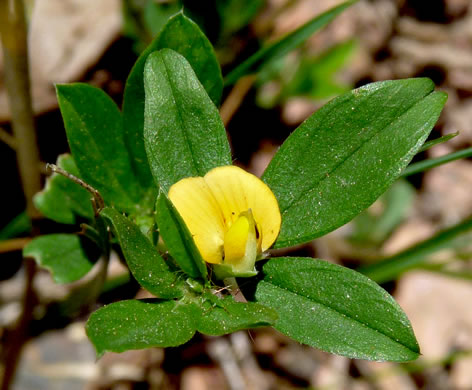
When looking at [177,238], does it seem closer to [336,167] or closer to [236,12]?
[336,167]

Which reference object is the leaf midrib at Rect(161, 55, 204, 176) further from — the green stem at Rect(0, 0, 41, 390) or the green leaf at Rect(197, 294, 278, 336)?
the green stem at Rect(0, 0, 41, 390)

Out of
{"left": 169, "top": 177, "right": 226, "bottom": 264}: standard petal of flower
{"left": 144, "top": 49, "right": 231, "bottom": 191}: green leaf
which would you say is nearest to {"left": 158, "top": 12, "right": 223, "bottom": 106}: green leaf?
{"left": 144, "top": 49, "right": 231, "bottom": 191}: green leaf

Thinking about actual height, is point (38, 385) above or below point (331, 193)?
below

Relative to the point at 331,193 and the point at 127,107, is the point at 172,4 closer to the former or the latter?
the point at 127,107

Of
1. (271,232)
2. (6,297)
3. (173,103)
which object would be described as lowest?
(6,297)

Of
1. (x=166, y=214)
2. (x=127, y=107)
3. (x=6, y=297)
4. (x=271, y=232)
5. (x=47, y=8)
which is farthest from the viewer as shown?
(x=47, y=8)

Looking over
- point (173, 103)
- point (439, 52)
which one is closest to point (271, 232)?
point (173, 103)

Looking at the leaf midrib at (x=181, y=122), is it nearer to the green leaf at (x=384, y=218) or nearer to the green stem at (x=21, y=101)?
the green stem at (x=21, y=101)
